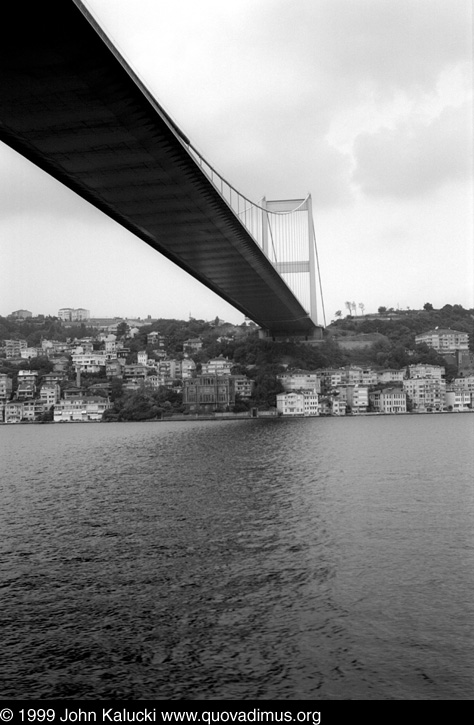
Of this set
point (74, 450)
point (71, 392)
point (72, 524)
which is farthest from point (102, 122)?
point (71, 392)

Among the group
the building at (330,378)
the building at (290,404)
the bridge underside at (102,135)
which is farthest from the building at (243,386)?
the bridge underside at (102,135)

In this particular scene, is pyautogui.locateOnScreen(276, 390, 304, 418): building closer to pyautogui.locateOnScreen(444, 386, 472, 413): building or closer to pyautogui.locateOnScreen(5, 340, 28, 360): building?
pyautogui.locateOnScreen(444, 386, 472, 413): building

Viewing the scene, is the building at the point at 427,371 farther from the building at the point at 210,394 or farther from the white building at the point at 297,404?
the building at the point at 210,394

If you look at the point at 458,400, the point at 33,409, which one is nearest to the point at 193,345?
the point at 33,409

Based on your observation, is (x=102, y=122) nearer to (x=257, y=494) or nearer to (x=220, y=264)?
(x=257, y=494)

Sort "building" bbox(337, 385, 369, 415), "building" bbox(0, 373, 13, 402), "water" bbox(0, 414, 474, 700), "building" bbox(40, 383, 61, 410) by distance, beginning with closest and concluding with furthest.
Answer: "water" bbox(0, 414, 474, 700)
"building" bbox(337, 385, 369, 415)
"building" bbox(40, 383, 61, 410)
"building" bbox(0, 373, 13, 402)

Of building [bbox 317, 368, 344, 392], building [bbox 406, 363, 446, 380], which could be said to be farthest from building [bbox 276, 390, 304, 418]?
building [bbox 406, 363, 446, 380]
